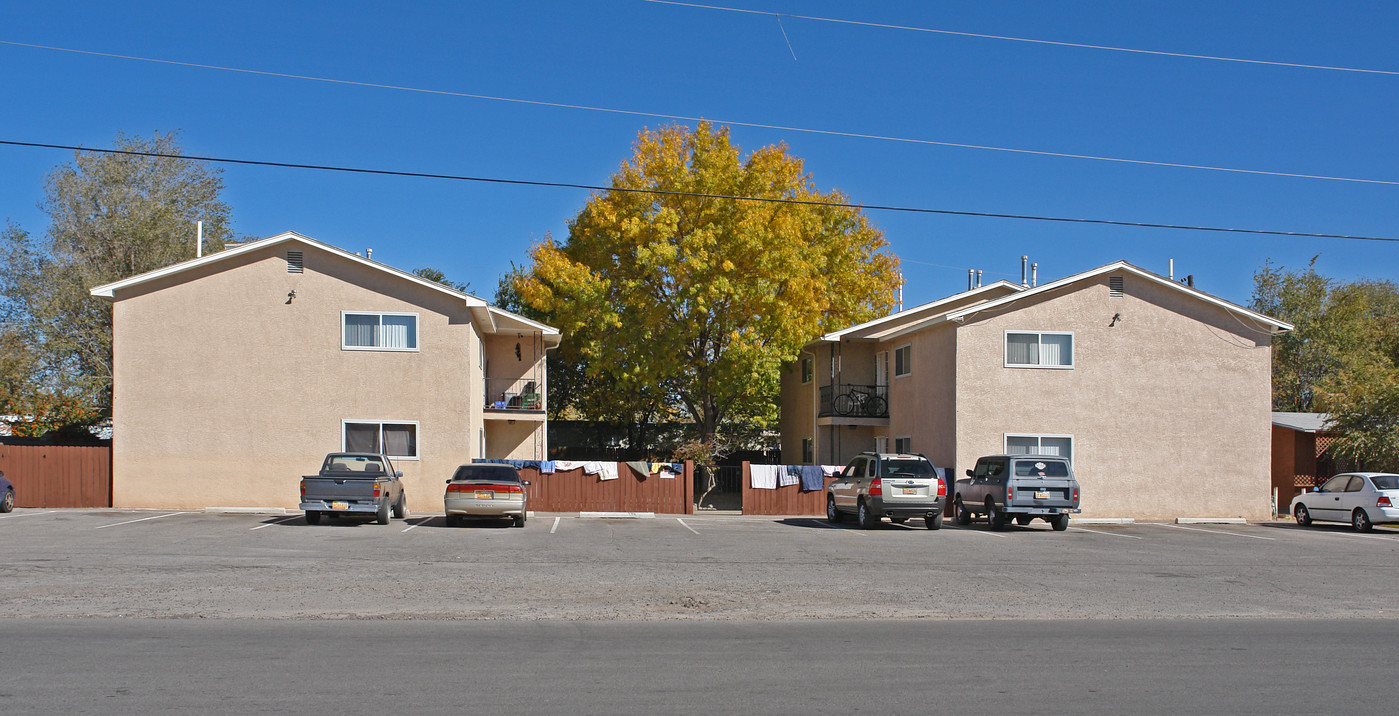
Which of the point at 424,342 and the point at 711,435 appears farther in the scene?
the point at 711,435

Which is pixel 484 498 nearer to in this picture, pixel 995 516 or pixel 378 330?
pixel 378 330

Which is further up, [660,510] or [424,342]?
[424,342]

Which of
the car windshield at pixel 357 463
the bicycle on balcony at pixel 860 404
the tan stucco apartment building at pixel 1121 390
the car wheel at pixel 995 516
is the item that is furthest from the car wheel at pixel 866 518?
the car windshield at pixel 357 463

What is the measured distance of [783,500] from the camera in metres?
29.4

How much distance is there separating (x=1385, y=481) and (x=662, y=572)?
19.3m

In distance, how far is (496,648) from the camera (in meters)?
9.28

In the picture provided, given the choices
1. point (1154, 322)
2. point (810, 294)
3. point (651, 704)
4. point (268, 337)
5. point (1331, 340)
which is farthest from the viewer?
point (1331, 340)

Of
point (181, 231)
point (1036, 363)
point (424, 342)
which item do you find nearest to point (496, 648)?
point (424, 342)

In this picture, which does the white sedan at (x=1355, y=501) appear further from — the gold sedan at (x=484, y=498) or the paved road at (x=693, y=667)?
the gold sedan at (x=484, y=498)

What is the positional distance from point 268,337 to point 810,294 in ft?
59.9

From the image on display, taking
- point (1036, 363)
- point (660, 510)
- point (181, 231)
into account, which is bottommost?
point (660, 510)

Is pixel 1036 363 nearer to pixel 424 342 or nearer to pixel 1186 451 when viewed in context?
pixel 1186 451

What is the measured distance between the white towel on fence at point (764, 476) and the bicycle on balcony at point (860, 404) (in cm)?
634

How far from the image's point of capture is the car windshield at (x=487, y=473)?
2300 cm
